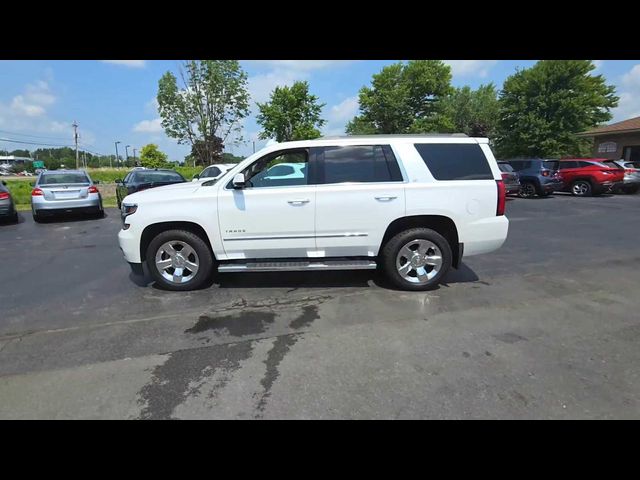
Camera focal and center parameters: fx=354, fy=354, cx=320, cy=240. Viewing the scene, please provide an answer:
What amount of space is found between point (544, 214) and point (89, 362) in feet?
40.8

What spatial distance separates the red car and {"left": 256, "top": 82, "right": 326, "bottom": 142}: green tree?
1377cm

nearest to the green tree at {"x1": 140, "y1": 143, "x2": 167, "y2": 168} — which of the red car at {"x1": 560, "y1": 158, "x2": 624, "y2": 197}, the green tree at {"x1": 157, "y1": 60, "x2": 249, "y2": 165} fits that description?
the green tree at {"x1": 157, "y1": 60, "x2": 249, "y2": 165}

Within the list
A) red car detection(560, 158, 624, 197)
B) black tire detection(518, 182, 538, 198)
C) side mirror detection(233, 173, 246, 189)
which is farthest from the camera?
red car detection(560, 158, 624, 197)

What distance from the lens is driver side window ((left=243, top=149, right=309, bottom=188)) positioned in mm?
4680

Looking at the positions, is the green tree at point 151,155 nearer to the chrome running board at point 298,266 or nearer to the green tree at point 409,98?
the green tree at point 409,98

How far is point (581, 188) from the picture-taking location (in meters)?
16.6

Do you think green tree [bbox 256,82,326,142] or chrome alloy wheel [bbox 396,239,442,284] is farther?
green tree [bbox 256,82,326,142]

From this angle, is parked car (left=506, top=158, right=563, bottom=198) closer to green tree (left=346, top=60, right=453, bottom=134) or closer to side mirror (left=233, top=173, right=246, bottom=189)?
side mirror (left=233, top=173, right=246, bottom=189)

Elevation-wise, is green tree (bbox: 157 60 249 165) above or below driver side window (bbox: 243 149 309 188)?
above

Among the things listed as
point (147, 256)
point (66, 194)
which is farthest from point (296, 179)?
point (66, 194)

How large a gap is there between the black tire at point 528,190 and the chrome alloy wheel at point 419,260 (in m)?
13.7

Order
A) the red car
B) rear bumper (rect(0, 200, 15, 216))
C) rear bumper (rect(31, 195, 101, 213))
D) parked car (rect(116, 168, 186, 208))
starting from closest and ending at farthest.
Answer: rear bumper (rect(0, 200, 15, 216)) → rear bumper (rect(31, 195, 101, 213)) → parked car (rect(116, 168, 186, 208)) → the red car

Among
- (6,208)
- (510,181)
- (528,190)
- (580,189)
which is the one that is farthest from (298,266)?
(580,189)

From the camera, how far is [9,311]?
13.9ft
